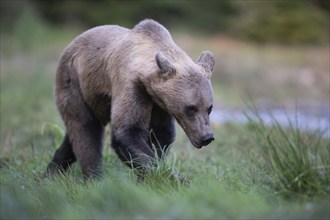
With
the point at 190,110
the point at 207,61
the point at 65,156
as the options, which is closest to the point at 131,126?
the point at 190,110

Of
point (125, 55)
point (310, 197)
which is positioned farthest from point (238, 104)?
point (310, 197)

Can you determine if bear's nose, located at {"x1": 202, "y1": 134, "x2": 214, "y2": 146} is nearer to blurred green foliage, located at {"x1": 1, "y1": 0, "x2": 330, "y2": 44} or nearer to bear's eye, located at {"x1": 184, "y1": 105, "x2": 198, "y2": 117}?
bear's eye, located at {"x1": 184, "y1": 105, "x2": 198, "y2": 117}

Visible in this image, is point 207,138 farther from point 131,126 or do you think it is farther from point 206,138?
point 131,126

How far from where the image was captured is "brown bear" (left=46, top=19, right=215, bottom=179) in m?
6.49

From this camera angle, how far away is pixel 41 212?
525cm

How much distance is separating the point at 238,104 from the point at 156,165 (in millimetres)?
12131

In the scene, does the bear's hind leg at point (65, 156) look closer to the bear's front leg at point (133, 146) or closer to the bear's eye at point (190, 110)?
the bear's front leg at point (133, 146)

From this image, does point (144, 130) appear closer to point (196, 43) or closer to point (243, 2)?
point (196, 43)

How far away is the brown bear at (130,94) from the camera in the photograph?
6488mm

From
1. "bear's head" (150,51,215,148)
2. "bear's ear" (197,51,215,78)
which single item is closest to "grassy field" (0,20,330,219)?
"bear's head" (150,51,215,148)

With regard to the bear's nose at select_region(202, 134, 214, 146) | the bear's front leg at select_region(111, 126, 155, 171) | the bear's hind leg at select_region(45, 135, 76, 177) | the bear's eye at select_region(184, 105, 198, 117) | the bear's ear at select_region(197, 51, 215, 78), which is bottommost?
the bear's hind leg at select_region(45, 135, 76, 177)

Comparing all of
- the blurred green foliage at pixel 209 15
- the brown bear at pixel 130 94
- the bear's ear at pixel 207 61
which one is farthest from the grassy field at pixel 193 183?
the blurred green foliage at pixel 209 15

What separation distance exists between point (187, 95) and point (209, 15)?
26911 mm

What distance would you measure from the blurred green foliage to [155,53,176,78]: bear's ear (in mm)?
22213
